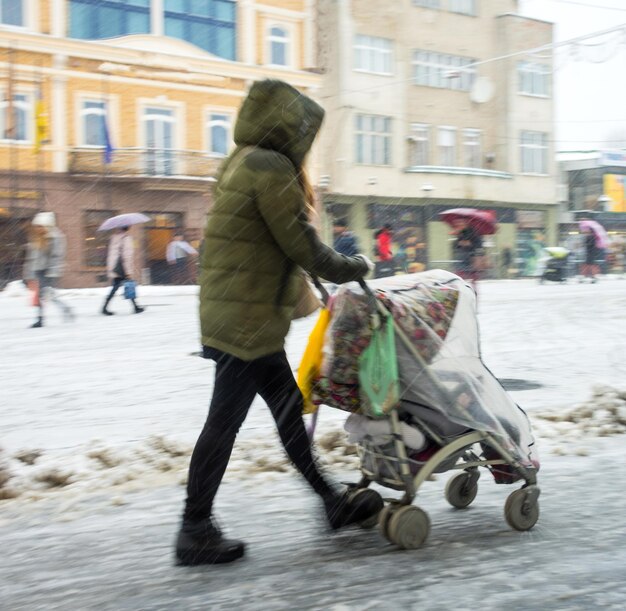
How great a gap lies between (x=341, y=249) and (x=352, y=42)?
2233 cm

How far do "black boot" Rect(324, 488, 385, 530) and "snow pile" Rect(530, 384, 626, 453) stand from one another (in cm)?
208

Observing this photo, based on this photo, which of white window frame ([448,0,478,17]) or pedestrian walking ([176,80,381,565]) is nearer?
pedestrian walking ([176,80,381,565])

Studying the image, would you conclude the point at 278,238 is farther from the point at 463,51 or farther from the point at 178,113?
the point at 463,51

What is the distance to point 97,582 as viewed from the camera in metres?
3.20

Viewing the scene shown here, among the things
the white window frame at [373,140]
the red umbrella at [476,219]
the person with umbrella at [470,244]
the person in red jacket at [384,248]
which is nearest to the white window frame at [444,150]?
the white window frame at [373,140]

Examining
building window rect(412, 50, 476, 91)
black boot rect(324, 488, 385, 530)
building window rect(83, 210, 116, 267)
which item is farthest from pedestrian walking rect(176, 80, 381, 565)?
building window rect(412, 50, 476, 91)

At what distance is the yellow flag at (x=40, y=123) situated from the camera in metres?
25.5

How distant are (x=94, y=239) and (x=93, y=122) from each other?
3547mm

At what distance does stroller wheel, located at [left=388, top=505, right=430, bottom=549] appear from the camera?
347 cm

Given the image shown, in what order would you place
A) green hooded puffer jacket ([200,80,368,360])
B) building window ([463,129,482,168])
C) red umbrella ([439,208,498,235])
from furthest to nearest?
building window ([463,129,482,168])
red umbrella ([439,208,498,235])
green hooded puffer jacket ([200,80,368,360])

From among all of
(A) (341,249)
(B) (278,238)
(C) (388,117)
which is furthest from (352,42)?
(B) (278,238)

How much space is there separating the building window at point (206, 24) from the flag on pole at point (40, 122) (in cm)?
512

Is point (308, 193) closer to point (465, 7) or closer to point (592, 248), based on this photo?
point (592, 248)

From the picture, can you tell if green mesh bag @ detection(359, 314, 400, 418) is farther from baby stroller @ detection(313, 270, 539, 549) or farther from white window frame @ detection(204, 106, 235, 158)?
white window frame @ detection(204, 106, 235, 158)
